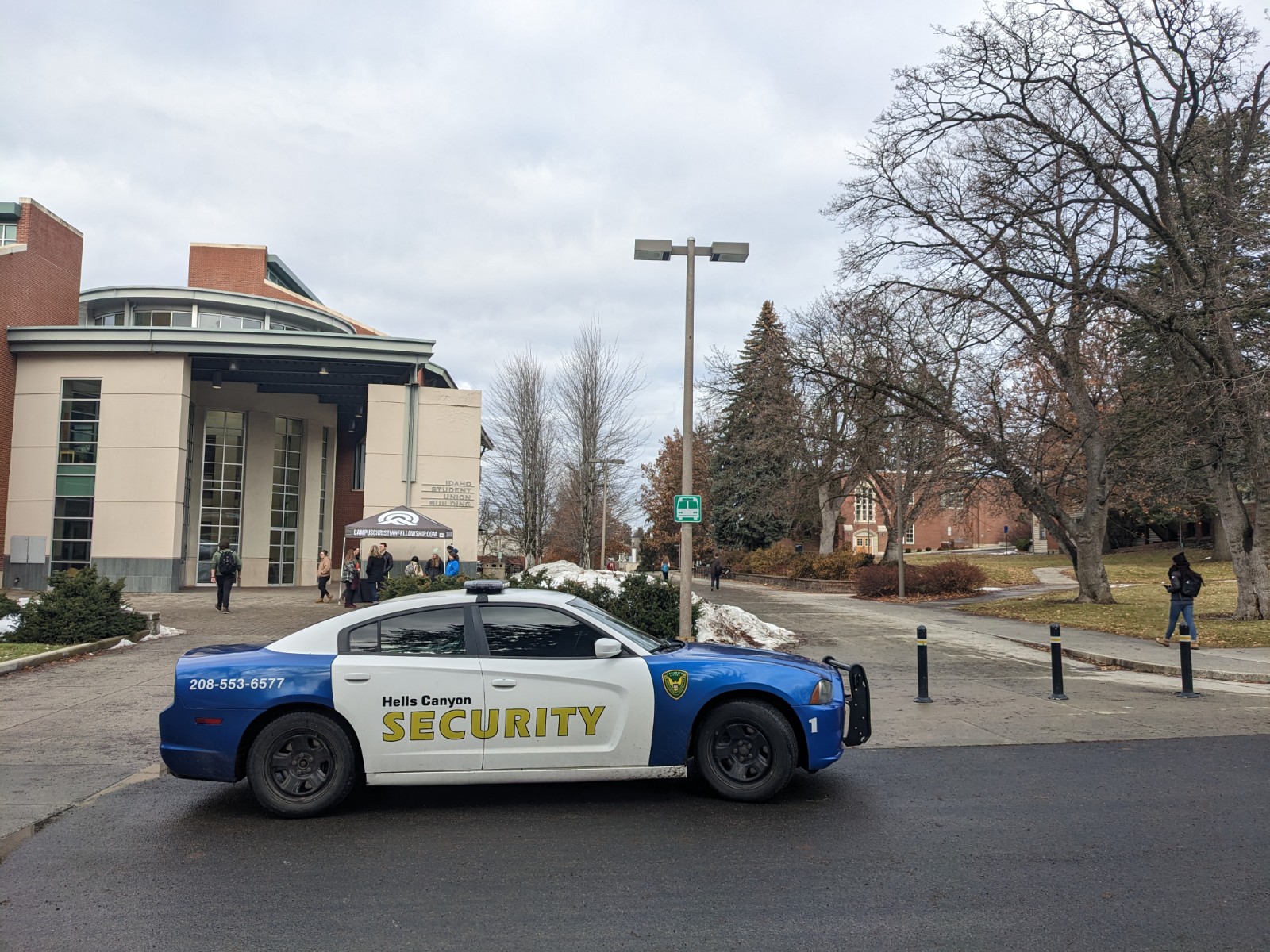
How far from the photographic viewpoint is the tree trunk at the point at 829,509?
46094 millimetres

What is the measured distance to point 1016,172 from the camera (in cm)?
2064

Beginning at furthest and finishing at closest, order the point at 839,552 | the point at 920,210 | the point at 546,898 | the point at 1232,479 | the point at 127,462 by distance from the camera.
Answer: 1. the point at 839,552
2. the point at 127,462
3. the point at 920,210
4. the point at 1232,479
5. the point at 546,898

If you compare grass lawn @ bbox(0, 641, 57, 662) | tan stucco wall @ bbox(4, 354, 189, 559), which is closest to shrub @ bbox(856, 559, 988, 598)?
tan stucco wall @ bbox(4, 354, 189, 559)

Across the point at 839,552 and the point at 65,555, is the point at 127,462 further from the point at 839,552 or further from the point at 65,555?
the point at 839,552

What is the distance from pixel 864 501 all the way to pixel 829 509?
70.3 feet

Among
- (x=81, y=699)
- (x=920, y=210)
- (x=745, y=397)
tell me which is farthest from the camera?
(x=745, y=397)

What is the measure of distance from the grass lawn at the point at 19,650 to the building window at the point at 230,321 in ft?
79.7

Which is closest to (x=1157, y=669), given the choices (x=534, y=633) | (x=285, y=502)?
(x=534, y=633)

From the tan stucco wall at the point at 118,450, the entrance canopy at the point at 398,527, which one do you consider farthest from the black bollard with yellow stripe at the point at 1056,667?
the tan stucco wall at the point at 118,450

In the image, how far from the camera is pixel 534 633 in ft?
21.3

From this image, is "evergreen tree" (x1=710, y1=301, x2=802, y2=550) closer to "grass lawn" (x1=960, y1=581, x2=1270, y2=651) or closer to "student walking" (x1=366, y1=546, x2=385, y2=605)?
"grass lawn" (x1=960, y1=581, x2=1270, y2=651)

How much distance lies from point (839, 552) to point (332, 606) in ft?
89.8

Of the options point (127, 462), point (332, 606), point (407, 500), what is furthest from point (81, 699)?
point (127, 462)

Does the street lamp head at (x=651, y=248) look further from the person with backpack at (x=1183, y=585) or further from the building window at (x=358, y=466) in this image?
the building window at (x=358, y=466)
